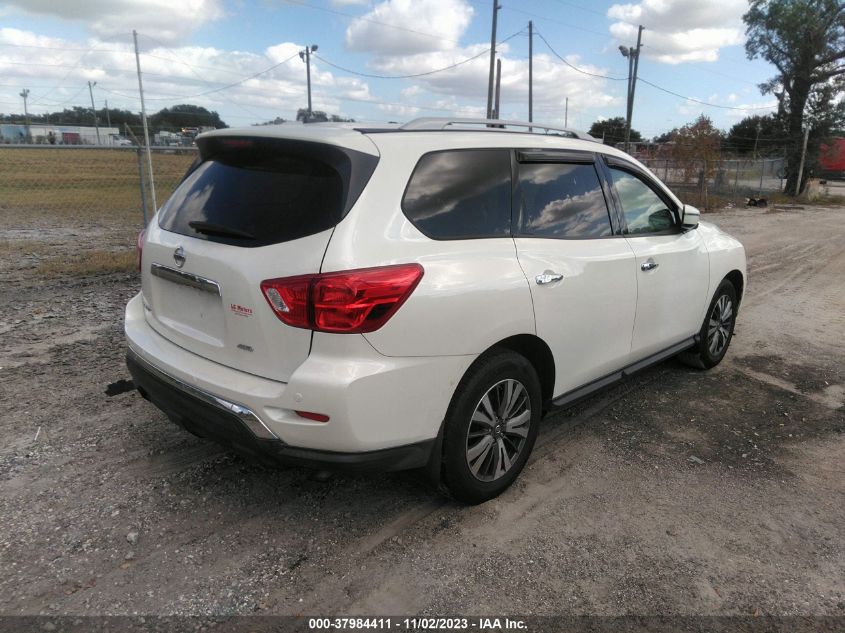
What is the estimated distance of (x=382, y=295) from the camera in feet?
7.99

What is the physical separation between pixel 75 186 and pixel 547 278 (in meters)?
16.9

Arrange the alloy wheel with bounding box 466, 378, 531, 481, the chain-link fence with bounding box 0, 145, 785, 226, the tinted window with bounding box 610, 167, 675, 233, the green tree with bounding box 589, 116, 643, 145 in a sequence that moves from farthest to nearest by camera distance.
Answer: the green tree with bounding box 589, 116, 643, 145 → the chain-link fence with bounding box 0, 145, 785, 226 → the tinted window with bounding box 610, 167, 675, 233 → the alloy wheel with bounding box 466, 378, 531, 481

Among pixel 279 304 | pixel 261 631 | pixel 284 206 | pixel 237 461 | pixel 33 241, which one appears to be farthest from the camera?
pixel 33 241

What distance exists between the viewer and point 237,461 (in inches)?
135

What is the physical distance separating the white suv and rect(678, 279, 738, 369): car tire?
1556mm

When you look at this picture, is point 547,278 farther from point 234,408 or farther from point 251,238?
point 234,408

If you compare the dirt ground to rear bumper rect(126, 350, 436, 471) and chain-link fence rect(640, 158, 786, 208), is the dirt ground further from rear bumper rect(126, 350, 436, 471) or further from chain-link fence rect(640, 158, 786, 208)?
chain-link fence rect(640, 158, 786, 208)

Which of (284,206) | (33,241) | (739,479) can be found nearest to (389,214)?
(284,206)

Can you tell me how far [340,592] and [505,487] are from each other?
1.06m

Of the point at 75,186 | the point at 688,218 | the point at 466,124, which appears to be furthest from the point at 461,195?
the point at 75,186

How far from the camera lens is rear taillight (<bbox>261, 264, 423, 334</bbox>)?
93.6 inches

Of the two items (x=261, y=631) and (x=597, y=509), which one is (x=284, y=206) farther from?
(x=597, y=509)

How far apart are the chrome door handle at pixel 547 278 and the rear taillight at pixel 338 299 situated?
895mm

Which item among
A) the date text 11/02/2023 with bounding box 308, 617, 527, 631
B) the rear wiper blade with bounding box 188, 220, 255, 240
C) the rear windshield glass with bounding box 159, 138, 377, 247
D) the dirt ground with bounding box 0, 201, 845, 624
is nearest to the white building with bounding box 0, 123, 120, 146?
the dirt ground with bounding box 0, 201, 845, 624
